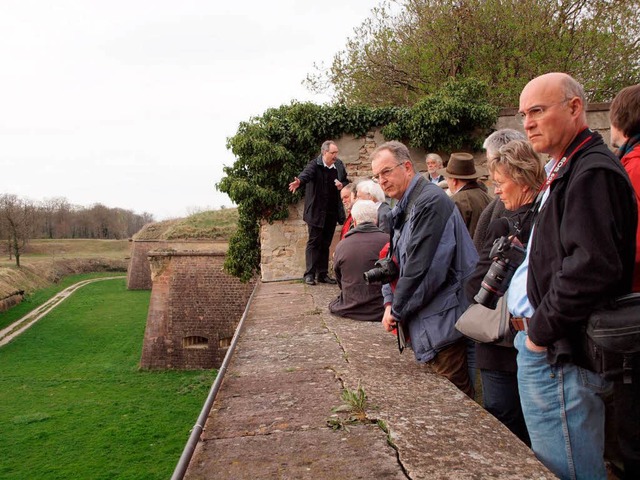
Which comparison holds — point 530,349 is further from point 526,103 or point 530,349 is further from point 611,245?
point 526,103

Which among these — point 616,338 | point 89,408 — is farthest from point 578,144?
point 89,408

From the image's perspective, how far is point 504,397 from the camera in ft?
8.88

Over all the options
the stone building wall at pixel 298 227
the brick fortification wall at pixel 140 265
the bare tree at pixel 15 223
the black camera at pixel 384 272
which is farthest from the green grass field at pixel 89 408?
the bare tree at pixel 15 223

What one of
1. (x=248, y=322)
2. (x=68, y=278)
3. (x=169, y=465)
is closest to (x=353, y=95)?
(x=169, y=465)

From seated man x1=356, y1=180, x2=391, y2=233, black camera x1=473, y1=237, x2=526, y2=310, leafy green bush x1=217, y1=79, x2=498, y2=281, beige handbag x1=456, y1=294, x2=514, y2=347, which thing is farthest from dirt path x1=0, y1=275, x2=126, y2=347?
black camera x1=473, y1=237, x2=526, y2=310

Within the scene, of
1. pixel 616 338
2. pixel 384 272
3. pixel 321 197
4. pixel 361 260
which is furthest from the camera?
pixel 321 197

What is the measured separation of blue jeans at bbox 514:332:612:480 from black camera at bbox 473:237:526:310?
348 mm

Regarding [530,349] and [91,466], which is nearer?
[530,349]

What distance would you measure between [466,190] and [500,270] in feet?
7.95

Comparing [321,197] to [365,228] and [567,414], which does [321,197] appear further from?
[567,414]

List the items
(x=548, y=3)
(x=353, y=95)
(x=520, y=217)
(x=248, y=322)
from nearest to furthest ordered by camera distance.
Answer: (x=520, y=217), (x=248, y=322), (x=548, y=3), (x=353, y=95)

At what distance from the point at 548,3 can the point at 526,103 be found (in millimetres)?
16416

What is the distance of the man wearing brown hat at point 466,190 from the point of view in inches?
179

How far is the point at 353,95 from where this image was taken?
1803cm
